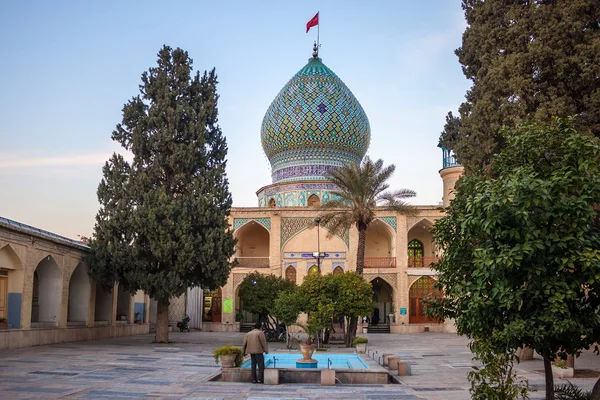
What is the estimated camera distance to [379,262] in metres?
33.6

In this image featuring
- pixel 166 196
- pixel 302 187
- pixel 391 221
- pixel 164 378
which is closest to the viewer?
pixel 164 378

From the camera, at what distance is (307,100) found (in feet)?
116

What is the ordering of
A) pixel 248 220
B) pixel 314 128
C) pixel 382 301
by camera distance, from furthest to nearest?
pixel 314 128 < pixel 382 301 < pixel 248 220

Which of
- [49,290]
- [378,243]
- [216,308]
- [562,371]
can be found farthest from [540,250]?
[378,243]

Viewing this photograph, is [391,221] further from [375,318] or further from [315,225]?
[375,318]

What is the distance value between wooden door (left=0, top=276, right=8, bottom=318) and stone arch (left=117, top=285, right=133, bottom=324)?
28.4 ft

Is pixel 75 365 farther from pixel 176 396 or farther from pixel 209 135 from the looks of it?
pixel 209 135

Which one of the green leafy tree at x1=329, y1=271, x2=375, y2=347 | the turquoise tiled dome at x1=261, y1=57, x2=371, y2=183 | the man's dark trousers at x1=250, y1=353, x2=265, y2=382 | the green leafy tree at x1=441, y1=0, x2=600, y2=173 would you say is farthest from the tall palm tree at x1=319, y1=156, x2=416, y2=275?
the turquoise tiled dome at x1=261, y1=57, x2=371, y2=183

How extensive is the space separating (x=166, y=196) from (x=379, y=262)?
16953 mm

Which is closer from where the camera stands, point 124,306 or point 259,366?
point 259,366

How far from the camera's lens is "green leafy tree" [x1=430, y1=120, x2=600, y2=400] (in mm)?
6625

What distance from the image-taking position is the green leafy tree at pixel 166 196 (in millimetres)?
19016

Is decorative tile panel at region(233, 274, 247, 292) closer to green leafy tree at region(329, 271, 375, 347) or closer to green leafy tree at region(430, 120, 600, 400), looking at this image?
green leafy tree at region(329, 271, 375, 347)

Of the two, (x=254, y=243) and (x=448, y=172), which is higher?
(x=448, y=172)
